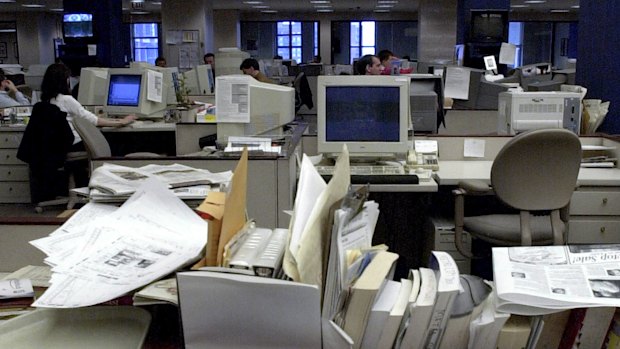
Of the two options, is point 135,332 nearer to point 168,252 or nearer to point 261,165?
point 168,252

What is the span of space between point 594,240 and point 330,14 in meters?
18.5

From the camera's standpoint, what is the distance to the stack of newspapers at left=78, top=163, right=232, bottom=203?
178cm

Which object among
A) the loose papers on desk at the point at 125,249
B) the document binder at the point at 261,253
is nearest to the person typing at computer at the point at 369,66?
the loose papers on desk at the point at 125,249

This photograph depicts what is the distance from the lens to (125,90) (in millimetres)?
6258

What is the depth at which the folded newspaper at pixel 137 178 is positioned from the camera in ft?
Answer: 5.97

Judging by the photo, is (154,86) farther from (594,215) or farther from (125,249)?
(125,249)

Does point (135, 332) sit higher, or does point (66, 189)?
point (135, 332)

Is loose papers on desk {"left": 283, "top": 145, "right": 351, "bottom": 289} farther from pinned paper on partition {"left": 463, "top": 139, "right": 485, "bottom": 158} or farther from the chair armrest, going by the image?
pinned paper on partition {"left": 463, "top": 139, "right": 485, "bottom": 158}

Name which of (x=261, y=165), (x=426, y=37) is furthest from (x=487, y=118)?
(x=426, y=37)

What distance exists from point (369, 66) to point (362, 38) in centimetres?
1459

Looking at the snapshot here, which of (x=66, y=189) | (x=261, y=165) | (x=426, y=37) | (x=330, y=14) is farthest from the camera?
(x=330, y=14)

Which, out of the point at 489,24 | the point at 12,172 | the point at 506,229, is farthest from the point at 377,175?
the point at 489,24

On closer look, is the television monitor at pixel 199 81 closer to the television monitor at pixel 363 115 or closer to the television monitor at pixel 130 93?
the television monitor at pixel 130 93

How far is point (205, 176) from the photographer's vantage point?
6.93 feet
